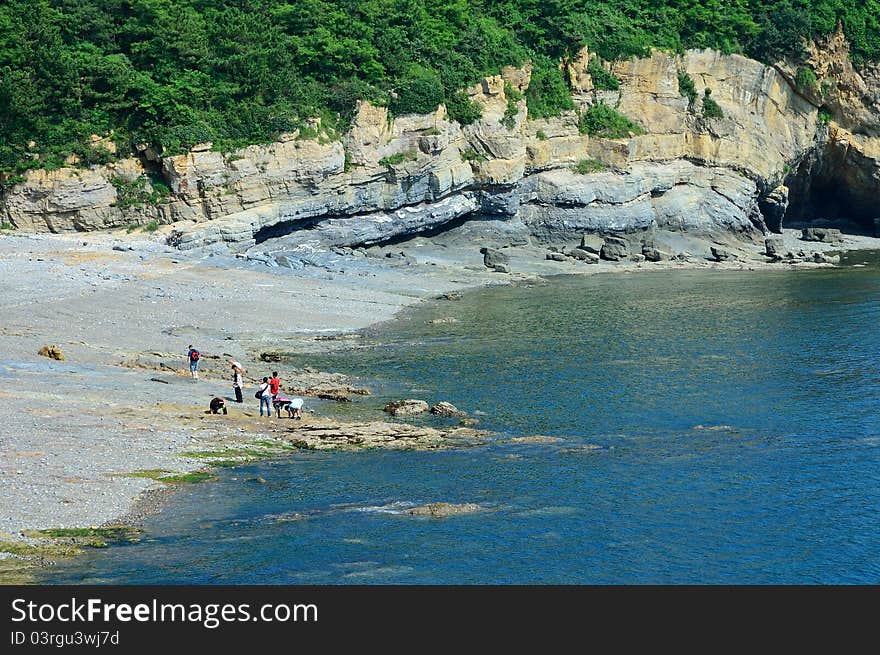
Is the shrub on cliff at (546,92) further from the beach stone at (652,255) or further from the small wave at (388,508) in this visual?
the small wave at (388,508)

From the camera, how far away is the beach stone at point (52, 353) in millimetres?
33000

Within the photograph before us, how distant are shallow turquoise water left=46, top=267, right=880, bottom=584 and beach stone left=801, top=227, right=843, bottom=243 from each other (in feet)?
116

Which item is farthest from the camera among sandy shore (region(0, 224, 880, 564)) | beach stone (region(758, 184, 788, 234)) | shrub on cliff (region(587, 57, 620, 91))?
beach stone (region(758, 184, 788, 234))

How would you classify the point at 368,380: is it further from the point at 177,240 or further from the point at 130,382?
the point at 177,240

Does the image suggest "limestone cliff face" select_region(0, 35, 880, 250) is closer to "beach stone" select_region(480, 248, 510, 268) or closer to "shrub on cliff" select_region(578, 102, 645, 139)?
"shrub on cliff" select_region(578, 102, 645, 139)

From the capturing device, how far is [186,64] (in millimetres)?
60094

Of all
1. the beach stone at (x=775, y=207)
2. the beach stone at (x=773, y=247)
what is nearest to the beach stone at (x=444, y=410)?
the beach stone at (x=773, y=247)

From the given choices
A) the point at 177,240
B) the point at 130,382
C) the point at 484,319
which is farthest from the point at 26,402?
the point at 177,240

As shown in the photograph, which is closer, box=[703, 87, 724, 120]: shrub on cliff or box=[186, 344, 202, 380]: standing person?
box=[186, 344, 202, 380]: standing person

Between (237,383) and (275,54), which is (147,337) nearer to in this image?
(237,383)

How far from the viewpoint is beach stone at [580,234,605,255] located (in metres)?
67.0

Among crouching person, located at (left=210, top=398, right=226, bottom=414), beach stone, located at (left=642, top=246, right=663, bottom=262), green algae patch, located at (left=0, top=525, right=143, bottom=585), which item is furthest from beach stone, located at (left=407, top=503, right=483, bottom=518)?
beach stone, located at (left=642, top=246, right=663, bottom=262)

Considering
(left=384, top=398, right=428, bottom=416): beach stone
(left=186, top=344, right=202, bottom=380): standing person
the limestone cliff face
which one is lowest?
(left=384, top=398, right=428, bottom=416): beach stone

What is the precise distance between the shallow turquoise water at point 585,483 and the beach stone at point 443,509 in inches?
12.9
